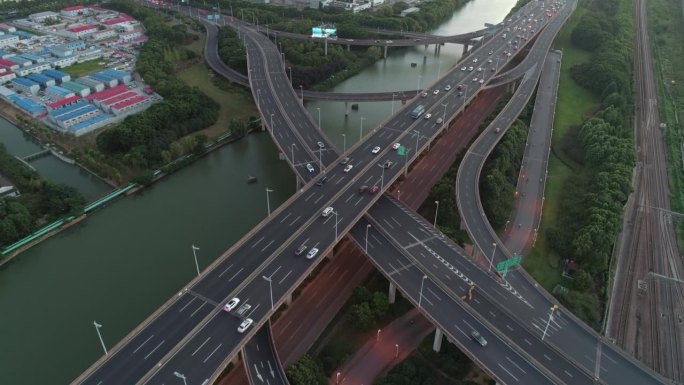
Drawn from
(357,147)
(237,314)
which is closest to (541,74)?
(357,147)

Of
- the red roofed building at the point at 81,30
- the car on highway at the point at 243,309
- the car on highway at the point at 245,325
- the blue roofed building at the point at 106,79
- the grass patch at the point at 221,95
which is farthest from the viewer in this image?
the red roofed building at the point at 81,30

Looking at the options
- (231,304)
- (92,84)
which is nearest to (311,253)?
(231,304)

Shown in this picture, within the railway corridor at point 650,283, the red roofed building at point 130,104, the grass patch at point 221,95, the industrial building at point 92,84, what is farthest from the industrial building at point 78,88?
the railway corridor at point 650,283

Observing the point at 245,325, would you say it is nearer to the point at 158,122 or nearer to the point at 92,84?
the point at 158,122

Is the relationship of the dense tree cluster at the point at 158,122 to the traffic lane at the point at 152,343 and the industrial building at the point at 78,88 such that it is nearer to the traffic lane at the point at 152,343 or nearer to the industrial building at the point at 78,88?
the industrial building at the point at 78,88

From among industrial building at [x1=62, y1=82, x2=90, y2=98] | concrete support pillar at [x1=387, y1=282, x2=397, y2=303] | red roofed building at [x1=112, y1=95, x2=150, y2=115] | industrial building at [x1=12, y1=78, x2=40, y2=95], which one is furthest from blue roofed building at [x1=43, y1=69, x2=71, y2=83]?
concrete support pillar at [x1=387, y1=282, x2=397, y2=303]

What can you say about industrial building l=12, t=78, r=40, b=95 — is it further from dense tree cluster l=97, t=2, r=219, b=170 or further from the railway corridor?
the railway corridor
